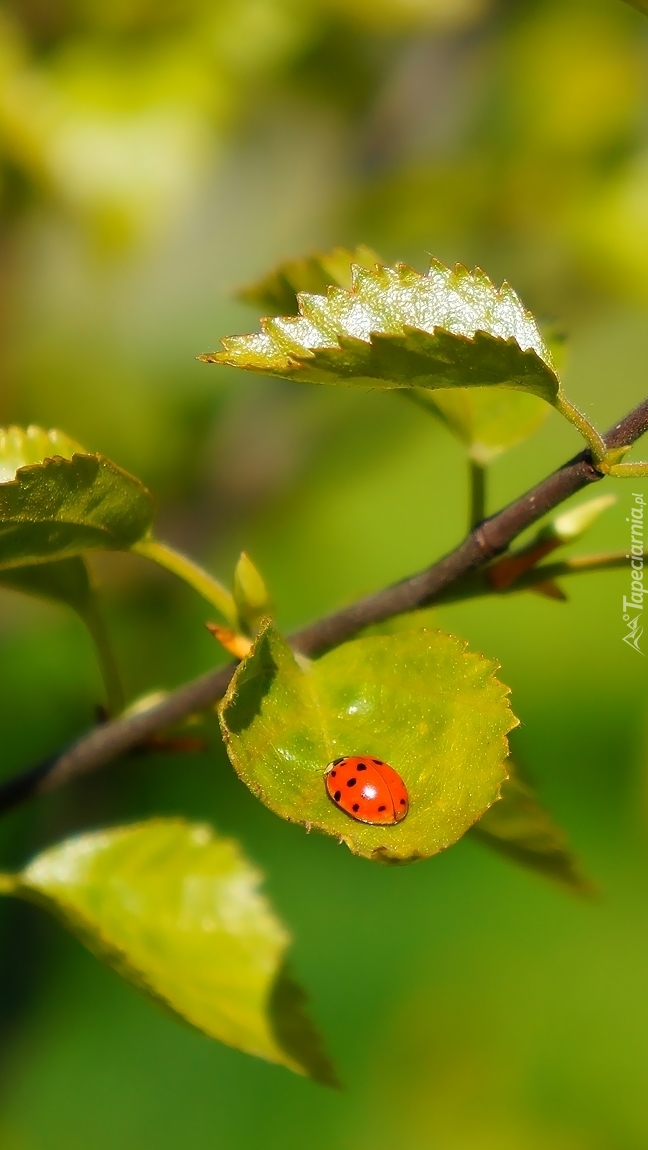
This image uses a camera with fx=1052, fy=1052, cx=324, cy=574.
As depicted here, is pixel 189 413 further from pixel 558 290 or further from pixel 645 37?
pixel 645 37

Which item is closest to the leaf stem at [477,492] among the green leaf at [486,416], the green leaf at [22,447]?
the green leaf at [486,416]

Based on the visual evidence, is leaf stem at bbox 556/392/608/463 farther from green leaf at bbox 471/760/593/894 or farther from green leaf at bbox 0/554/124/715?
green leaf at bbox 0/554/124/715

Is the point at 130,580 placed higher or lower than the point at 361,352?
lower

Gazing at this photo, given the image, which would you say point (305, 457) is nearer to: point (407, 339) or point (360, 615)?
point (360, 615)

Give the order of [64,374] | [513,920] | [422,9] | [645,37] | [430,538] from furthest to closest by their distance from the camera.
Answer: [430,538]
[513,920]
[64,374]
[645,37]
[422,9]

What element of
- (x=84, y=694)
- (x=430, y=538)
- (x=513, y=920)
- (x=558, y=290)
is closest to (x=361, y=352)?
(x=558, y=290)

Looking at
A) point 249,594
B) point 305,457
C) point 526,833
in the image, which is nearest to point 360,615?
point 249,594
